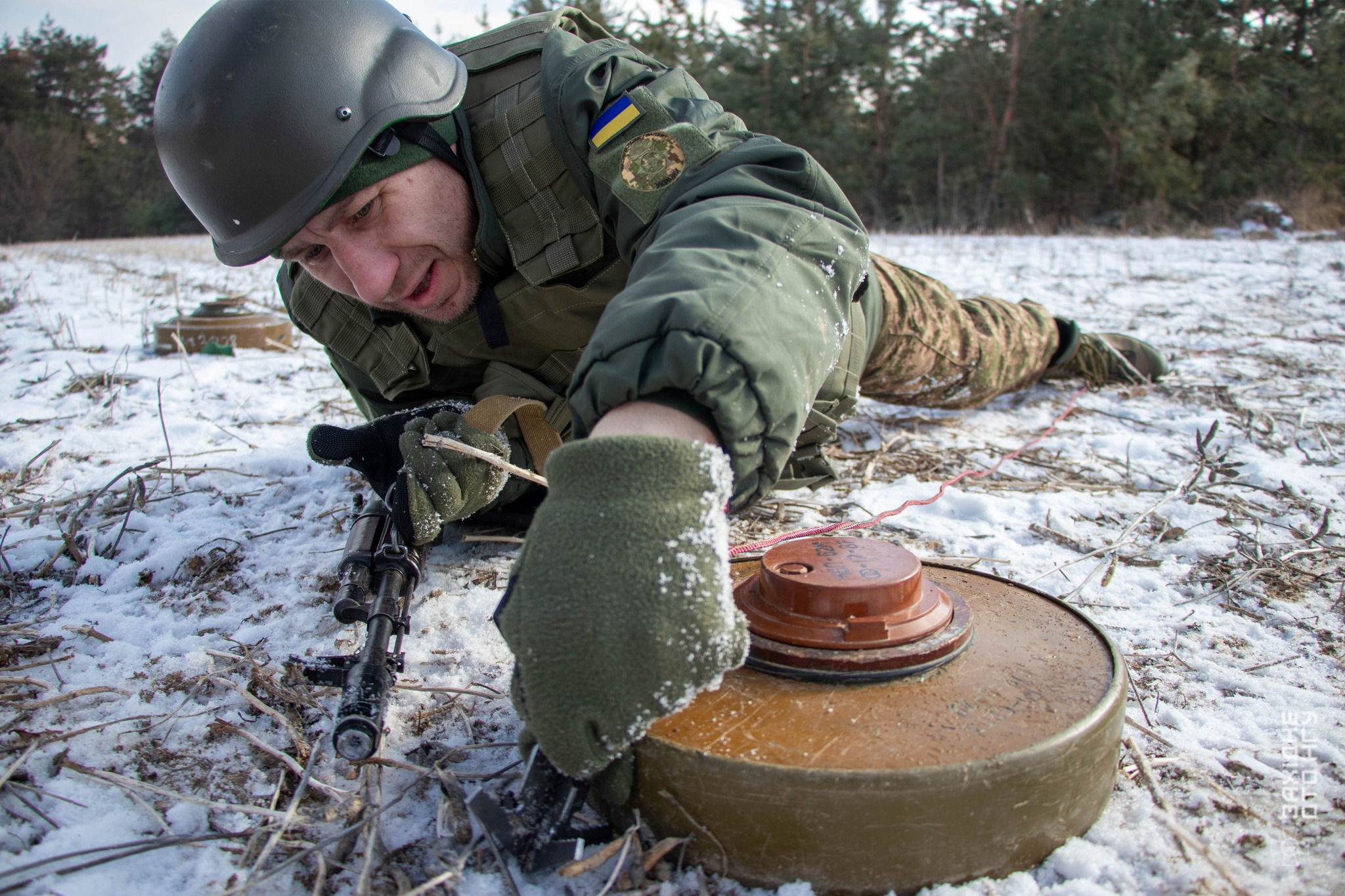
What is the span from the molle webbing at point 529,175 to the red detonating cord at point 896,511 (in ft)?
2.52

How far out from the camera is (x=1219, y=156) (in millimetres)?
20031

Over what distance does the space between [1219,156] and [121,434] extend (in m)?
23.3

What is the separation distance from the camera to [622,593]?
940mm

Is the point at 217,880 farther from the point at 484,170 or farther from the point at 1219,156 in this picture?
the point at 1219,156

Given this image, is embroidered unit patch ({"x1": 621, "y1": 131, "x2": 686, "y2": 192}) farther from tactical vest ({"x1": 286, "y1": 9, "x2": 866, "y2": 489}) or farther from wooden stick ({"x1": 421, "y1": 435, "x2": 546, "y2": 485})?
wooden stick ({"x1": 421, "y1": 435, "x2": 546, "y2": 485})

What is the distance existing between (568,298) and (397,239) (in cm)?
42

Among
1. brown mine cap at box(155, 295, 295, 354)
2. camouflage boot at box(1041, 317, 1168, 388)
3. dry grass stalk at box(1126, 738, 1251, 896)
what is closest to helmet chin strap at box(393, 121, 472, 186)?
dry grass stalk at box(1126, 738, 1251, 896)

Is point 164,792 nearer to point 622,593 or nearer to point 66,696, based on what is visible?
point 66,696

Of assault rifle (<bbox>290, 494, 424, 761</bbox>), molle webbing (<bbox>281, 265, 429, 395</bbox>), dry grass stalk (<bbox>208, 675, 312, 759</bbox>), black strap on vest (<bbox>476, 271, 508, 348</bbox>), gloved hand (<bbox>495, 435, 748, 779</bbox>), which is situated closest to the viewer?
gloved hand (<bbox>495, 435, 748, 779</bbox>)

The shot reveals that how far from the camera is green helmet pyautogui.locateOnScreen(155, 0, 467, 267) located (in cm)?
187

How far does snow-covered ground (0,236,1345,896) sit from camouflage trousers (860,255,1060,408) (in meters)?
0.15

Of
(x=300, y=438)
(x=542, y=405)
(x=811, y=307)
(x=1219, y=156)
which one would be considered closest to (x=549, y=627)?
(x=811, y=307)

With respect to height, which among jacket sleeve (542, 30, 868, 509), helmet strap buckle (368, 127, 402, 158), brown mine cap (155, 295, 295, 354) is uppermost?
helmet strap buckle (368, 127, 402, 158)

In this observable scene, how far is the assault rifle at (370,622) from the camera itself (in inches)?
46.9
